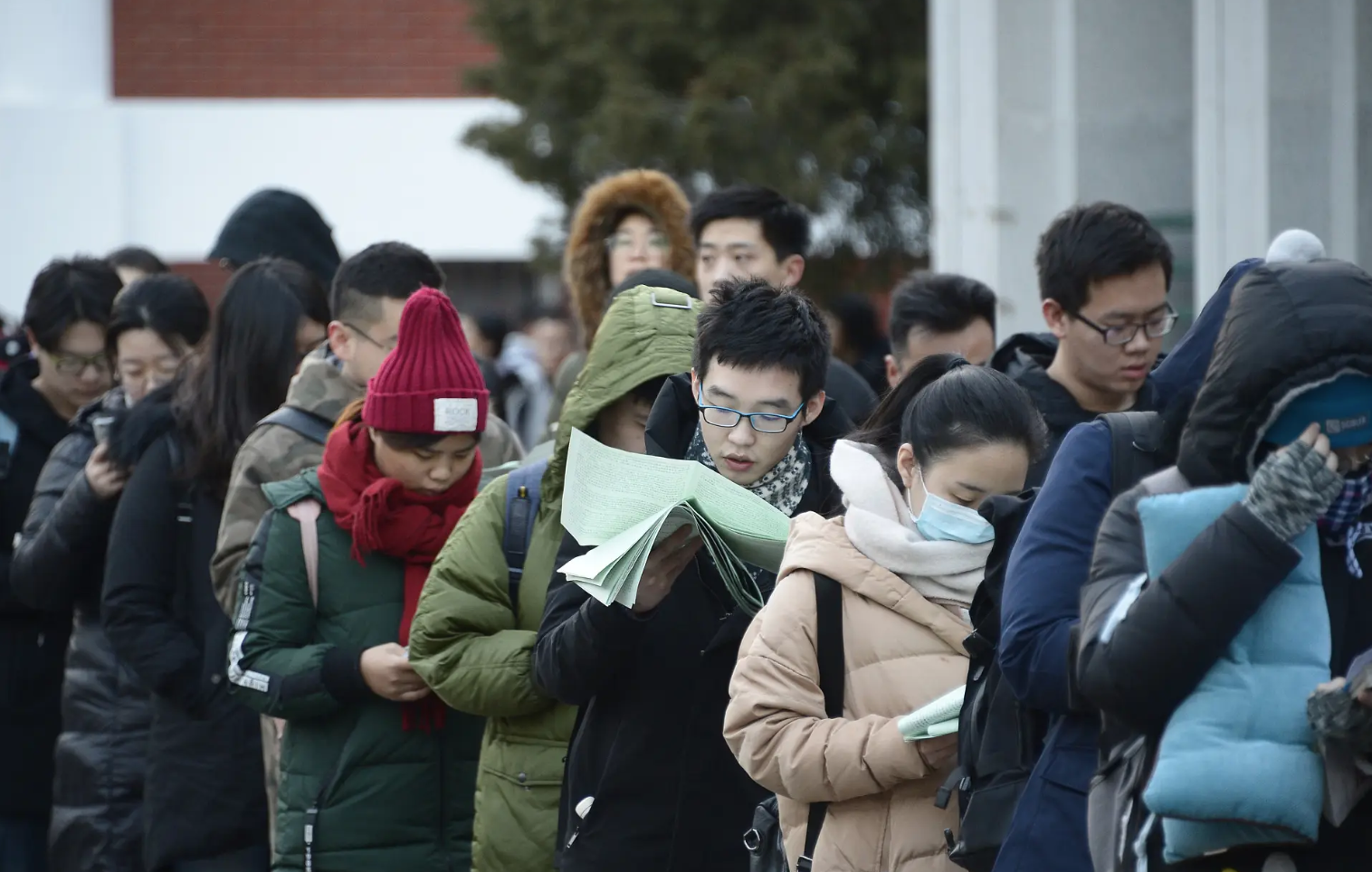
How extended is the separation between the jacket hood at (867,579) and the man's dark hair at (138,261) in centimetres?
470

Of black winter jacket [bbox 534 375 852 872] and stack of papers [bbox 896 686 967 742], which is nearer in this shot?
stack of papers [bbox 896 686 967 742]

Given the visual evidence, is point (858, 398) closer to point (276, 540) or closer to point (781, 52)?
point (276, 540)

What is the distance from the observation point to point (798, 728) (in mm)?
3053

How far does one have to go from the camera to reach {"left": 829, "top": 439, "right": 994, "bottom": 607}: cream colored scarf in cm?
309

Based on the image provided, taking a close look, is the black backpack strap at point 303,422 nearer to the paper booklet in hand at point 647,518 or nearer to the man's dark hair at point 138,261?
the paper booklet in hand at point 647,518

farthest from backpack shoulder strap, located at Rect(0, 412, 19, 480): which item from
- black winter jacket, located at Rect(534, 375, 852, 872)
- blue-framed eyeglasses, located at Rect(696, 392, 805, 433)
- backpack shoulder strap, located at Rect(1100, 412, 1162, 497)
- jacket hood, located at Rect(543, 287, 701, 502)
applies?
backpack shoulder strap, located at Rect(1100, 412, 1162, 497)

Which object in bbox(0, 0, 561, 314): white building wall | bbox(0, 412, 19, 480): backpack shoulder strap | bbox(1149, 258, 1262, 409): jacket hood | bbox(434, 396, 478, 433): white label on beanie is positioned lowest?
bbox(0, 412, 19, 480): backpack shoulder strap

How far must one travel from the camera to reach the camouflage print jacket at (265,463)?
15.0ft

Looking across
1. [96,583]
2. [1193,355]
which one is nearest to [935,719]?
[1193,355]

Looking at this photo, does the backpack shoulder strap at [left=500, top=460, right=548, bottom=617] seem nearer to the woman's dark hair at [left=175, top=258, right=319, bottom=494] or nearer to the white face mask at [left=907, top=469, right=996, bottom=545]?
the white face mask at [left=907, top=469, right=996, bottom=545]

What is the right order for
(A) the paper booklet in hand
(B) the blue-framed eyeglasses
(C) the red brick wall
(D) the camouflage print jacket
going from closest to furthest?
(A) the paper booklet in hand, (B) the blue-framed eyeglasses, (D) the camouflage print jacket, (C) the red brick wall

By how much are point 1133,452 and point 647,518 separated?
881 millimetres

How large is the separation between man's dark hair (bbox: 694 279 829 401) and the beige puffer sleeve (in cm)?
59

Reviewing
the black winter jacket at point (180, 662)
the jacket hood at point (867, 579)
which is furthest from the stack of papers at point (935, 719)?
the black winter jacket at point (180, 662)
